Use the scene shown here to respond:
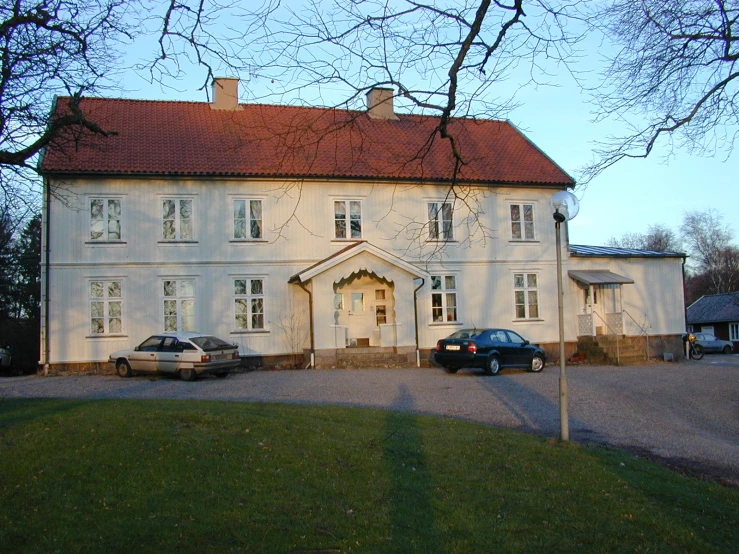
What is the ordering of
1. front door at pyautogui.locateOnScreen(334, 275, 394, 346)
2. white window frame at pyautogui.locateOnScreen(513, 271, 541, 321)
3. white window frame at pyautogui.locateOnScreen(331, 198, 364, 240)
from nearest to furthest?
white window frame at pyautogui.locateOnScreen(331, 198, 364, 240) < front door at pyautogui.locateOnScreen(334, 275, 394, 346) < white window frame at pyautogui.locateOnScreen(513, 271, 541, 321)

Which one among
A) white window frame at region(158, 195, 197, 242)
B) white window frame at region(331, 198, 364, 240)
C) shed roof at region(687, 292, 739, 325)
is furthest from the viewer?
shed roof at region(687, 292, 739, 325)

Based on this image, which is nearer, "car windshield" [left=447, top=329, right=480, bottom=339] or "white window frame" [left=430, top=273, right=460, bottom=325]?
"car windshield" [left=447, top=329, right=480, bottom=339]

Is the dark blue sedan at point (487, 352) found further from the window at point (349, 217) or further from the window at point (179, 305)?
the window at point (179, 305)

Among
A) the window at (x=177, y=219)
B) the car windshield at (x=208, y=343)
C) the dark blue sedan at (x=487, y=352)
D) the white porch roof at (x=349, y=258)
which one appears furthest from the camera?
the window at (x=177, y=219)

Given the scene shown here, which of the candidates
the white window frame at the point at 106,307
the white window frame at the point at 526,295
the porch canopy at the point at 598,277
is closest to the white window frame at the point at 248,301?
the white window frame at the point at 106,307

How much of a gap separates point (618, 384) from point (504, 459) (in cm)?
1235

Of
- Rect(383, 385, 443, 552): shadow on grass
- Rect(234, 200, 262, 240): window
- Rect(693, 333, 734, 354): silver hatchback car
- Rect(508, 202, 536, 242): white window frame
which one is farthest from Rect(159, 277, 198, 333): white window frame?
Rect(693, 333, 734, 354): silver hatchback car

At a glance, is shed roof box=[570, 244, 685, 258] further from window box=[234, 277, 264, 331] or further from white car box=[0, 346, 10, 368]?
white car box=[0, 346, 10, 368]

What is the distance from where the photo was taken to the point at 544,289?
3075 centimetres

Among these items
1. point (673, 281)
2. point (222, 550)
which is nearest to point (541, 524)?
point (222, 550)

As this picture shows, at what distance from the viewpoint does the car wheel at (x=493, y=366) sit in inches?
893

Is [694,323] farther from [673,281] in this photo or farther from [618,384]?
[618,384]

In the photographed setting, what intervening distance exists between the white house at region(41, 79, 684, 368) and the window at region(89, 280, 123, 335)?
0.05 m

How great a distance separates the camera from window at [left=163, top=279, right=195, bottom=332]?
2608cm
